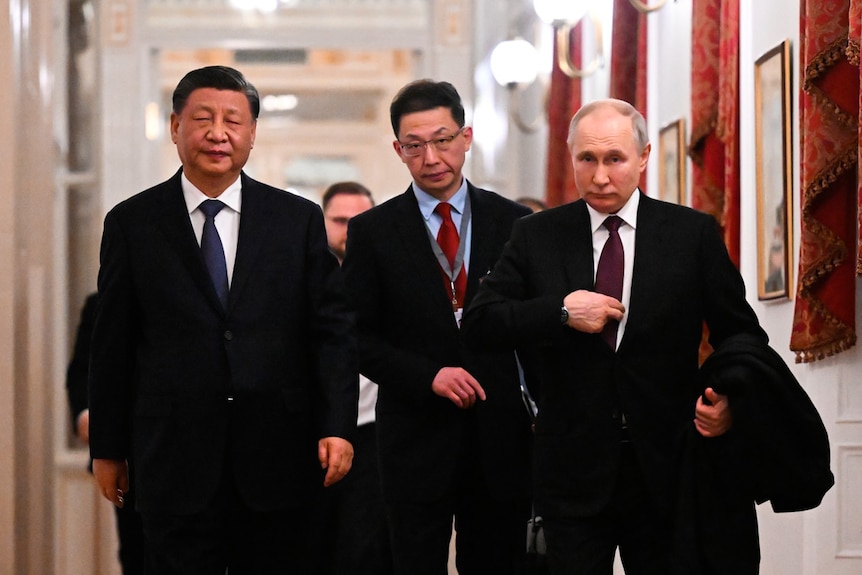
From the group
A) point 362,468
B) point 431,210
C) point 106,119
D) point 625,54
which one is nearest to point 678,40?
point 625,54

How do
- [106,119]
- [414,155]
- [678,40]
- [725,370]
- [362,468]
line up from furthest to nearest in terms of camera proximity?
[106,119] → [678,40] → [362,468] → [414,155] → [725,370]

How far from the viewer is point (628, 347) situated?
3.63 metres

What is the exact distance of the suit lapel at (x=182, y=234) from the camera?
3898 mm

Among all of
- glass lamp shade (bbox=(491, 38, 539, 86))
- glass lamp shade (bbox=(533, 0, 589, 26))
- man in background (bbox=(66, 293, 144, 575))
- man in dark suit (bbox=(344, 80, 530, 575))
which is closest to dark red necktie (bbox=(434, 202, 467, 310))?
man in dark suit (bbox=(344, 80, 530, 575))

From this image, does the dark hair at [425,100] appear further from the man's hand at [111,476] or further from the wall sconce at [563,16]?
the wall sconce at [563,16]

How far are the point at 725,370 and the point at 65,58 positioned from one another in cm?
658

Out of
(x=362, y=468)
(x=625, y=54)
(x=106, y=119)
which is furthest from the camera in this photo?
→ (x=106, y=119)

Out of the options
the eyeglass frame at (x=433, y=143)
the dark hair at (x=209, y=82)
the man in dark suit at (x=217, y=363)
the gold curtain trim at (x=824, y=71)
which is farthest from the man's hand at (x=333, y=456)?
the gold curtain trim at (x=824, y=71)

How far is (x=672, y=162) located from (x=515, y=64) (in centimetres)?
282

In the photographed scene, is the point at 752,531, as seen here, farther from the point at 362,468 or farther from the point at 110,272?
the point at 362,468

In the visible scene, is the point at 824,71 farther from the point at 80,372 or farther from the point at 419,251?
the point at 80,372

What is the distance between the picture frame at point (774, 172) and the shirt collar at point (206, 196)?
244 centimetres

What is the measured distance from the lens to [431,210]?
4.56 metres

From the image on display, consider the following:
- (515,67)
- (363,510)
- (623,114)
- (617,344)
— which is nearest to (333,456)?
(617,344)
